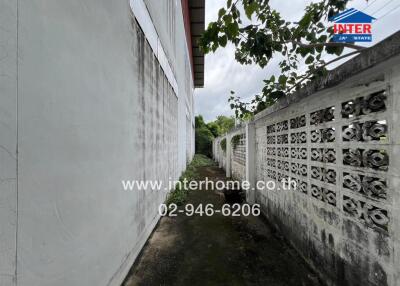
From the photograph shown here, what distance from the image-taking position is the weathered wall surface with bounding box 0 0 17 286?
0.82 m

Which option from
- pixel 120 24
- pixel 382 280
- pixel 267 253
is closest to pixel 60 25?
pixel 120 24

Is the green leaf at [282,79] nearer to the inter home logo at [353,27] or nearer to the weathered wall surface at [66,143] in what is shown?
the inter home logo at [353,27]

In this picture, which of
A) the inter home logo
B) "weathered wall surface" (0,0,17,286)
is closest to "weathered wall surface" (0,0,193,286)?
"weathered wall surface" (0,0,17,286)

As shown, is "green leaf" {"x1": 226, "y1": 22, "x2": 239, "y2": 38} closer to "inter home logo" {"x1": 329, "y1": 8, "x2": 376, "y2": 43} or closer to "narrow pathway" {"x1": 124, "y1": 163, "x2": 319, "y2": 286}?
"inter home logo" {"x1": 329, "y1": 8, "x2": 376, "y2": 43}

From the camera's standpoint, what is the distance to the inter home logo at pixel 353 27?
7.40 feet

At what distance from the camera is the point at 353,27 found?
7.80 feet

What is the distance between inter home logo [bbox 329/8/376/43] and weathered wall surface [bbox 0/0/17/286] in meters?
3.05

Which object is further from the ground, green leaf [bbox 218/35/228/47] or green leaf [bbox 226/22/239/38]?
green leaf [bbox 226/22/239/38]

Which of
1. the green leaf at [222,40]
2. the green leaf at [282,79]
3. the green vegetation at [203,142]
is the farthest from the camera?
the green vegetation at [203,142]

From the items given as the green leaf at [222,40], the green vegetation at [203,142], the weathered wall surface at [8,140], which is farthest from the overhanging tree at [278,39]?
the green vegetation at [203,142]

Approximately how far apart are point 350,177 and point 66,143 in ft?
7.40

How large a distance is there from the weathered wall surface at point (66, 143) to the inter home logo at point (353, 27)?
104 inches

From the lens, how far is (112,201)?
1.80 metres

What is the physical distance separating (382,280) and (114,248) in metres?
2.23
